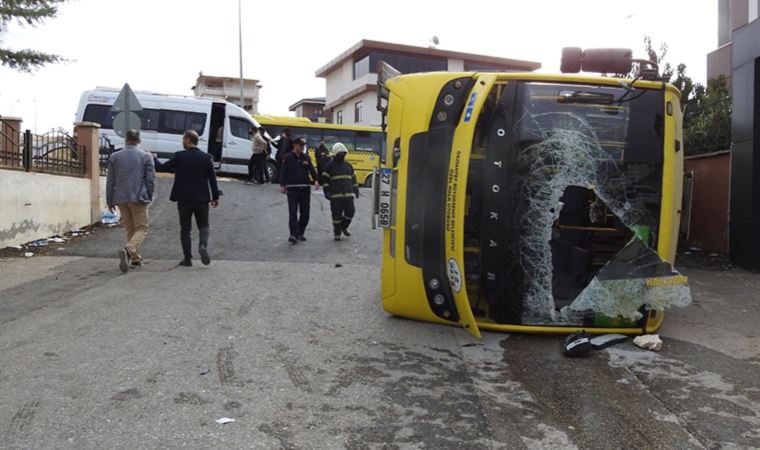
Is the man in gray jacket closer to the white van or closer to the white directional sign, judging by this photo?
the white directional sign

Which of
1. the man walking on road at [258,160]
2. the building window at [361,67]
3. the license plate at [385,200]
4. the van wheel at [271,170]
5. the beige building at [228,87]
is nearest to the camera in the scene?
the license plate at [385,200]

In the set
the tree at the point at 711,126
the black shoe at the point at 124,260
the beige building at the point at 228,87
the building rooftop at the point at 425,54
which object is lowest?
the black shoe at the point at 124,260

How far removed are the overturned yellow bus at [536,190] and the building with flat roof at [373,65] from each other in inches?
1422

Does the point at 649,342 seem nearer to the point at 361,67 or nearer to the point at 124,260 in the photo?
the point at 124,260

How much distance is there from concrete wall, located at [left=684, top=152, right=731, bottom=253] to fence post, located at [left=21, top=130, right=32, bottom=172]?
1129cm

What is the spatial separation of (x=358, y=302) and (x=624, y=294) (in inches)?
104

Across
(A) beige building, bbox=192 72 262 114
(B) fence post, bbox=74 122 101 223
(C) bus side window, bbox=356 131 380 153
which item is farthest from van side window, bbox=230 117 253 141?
(A) beige building, bbox=192 72 262 114

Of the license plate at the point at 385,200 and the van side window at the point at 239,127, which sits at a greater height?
the van side window at the point at 239,127

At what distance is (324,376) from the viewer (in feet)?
14.2

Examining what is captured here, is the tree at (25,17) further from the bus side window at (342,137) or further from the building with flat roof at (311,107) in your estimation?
the building with flat roof at (311,107)

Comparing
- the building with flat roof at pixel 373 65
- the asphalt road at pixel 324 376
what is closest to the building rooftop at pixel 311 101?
the building with flat roof at pixel 373 65

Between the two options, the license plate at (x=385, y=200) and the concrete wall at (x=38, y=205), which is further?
the concrete wall at (x=38, y=205)

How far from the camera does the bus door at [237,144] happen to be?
20.1 m

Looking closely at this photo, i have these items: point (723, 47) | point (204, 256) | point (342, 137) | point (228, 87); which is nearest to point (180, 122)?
point (342, 137)
